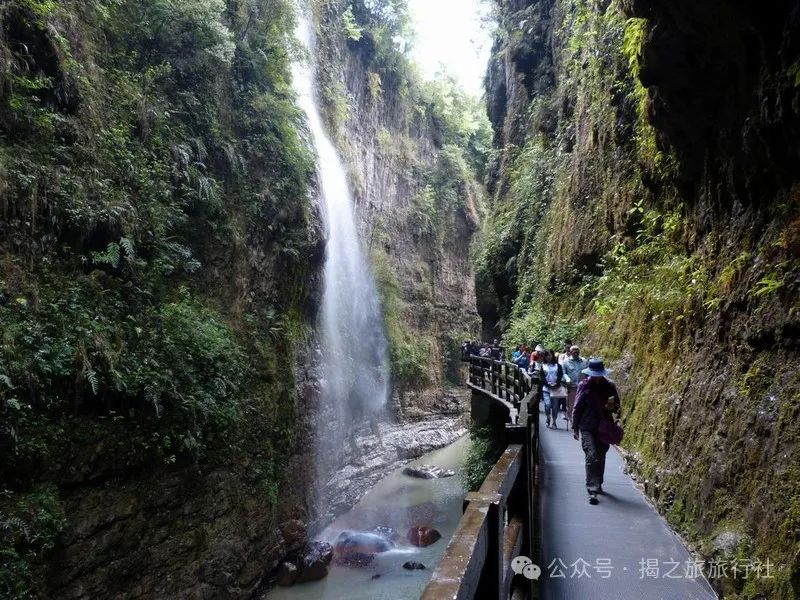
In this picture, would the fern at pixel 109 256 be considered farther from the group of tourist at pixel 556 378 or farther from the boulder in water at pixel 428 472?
the boulder in water at pixel 428 472

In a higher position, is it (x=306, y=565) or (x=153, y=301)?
(x=153, y=301)

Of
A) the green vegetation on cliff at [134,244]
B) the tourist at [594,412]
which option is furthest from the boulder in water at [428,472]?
the tourist at [594,412]

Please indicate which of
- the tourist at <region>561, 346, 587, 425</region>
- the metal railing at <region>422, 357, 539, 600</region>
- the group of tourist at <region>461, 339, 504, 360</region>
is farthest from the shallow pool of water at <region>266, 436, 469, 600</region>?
the group of tourist at <region>461, 339, 504, 360</region>

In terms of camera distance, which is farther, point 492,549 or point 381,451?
point 381,451

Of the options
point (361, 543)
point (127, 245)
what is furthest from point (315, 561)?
point (127, 245)

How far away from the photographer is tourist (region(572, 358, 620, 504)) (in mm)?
6004

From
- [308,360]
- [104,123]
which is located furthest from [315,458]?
[104,123]

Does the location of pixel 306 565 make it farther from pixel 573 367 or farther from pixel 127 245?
pixel 127 245

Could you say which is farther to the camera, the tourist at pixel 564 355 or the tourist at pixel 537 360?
the tourist at pixel 537 360

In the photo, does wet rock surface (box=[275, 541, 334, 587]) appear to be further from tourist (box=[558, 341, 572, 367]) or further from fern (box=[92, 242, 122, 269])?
fern (box=[92, 242, 122, 269])

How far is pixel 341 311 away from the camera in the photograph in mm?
22969

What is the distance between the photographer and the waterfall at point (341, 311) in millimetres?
19641

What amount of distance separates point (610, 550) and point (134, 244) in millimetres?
9477

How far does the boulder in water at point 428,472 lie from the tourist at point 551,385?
35.8 ft
